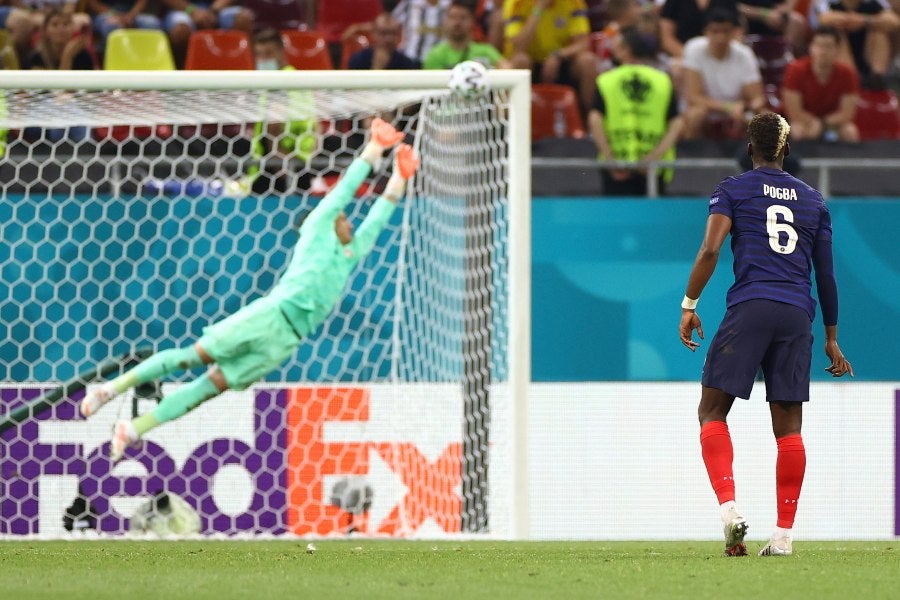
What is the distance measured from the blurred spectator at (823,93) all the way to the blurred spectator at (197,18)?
4.19 meters

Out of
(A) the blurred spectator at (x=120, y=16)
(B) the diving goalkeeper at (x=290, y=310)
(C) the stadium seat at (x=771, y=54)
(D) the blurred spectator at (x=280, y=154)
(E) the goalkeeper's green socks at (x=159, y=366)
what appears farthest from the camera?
(C) the stadium seat at (x=771, y=54)

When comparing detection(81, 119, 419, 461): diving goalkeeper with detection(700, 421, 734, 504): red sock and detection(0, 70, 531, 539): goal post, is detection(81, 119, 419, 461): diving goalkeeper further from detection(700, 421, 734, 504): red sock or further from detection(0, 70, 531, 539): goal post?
detection(700, 421, 734, 504): red sock

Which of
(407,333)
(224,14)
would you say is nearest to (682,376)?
(407,333)

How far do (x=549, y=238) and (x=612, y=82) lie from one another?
58.8 inches

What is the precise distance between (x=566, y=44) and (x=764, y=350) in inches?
254

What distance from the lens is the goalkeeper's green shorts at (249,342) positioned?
760 centimetres

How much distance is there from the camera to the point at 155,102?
8.07 metres

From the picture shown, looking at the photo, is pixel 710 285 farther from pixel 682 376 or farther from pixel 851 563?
pixel 851 563

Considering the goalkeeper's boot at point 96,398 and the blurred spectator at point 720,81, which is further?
the blurred spectator at point 720,81

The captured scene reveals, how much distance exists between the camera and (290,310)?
7.78 metres

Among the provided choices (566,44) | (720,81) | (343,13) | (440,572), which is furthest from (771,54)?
(440,572)

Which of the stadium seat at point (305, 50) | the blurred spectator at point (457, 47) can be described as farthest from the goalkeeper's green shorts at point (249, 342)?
the stadium seat at point (305, 50)

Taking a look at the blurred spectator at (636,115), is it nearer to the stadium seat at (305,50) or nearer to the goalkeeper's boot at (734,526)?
the stadium seat at (305,50)

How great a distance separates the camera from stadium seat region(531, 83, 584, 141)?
37.7 feet
